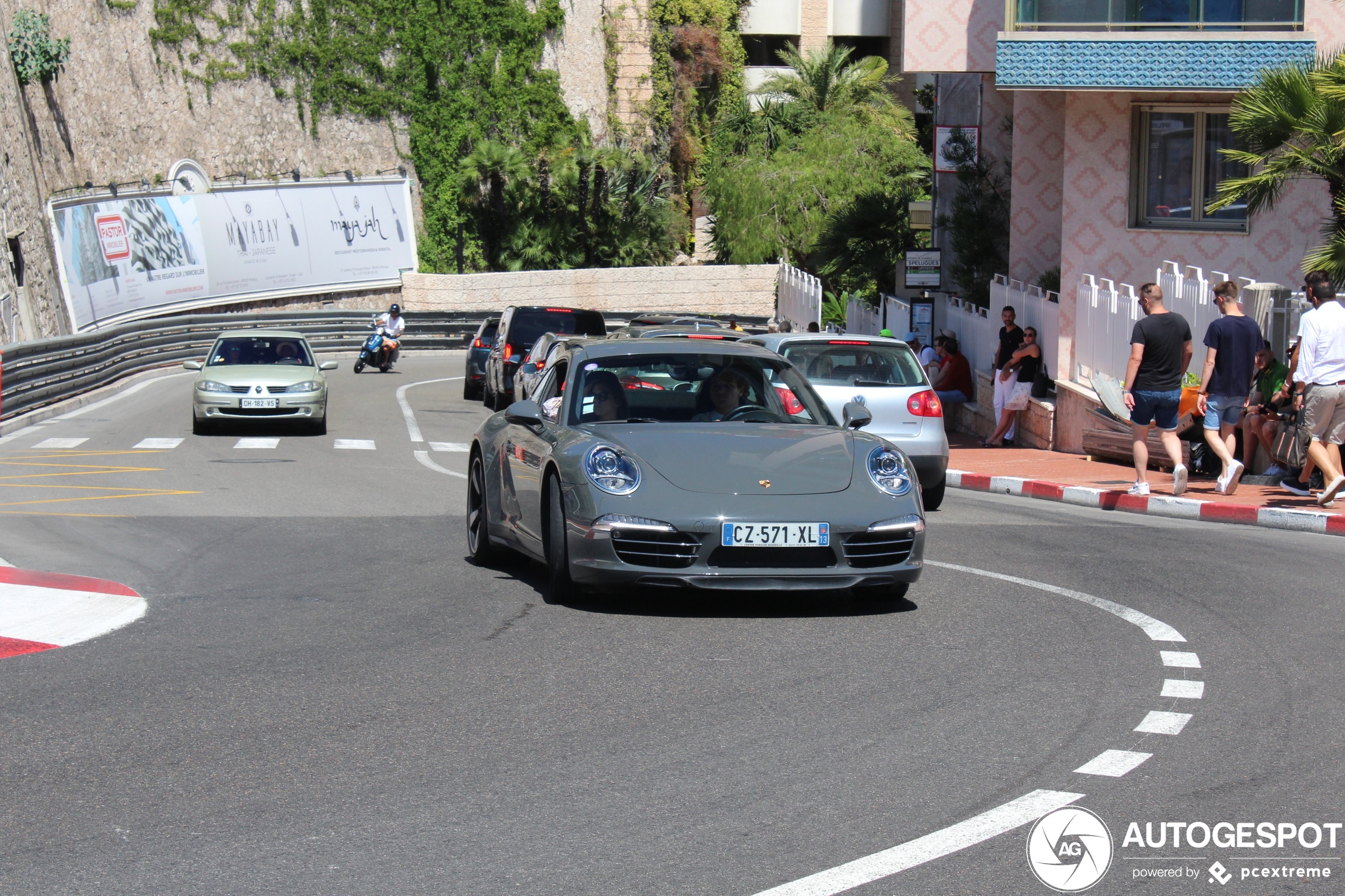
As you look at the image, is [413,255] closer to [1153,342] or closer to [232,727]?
[1153,342]

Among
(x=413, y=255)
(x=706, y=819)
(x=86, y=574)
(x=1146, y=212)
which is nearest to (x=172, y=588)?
(x=86, y=574)

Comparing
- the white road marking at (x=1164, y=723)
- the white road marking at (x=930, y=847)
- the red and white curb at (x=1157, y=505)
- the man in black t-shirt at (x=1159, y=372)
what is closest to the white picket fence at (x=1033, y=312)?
the red and white curb at (x=1157, y=505)

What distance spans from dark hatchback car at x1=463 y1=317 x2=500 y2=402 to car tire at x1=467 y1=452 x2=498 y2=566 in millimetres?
17913

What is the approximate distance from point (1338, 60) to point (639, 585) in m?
13.1

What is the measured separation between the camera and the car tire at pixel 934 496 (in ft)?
46.2

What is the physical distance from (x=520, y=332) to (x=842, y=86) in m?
38.6

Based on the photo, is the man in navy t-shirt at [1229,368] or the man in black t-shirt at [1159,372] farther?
the man in navy t-shirt at [1229,368]

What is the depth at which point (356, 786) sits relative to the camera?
515 cm

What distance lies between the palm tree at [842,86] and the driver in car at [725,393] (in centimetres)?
5207

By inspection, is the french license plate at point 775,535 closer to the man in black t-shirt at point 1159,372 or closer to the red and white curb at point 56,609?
the red and white curb at point 56,609

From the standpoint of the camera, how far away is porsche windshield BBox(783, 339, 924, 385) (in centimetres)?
1482

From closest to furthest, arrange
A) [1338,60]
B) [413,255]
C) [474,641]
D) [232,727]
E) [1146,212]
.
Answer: [232,727] → [474,641] → [1338,60] → [1146,212] → [413,255]

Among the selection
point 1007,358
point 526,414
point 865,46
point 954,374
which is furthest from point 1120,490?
point 865,46

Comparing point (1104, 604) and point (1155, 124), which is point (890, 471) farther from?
point (1155, 124)
